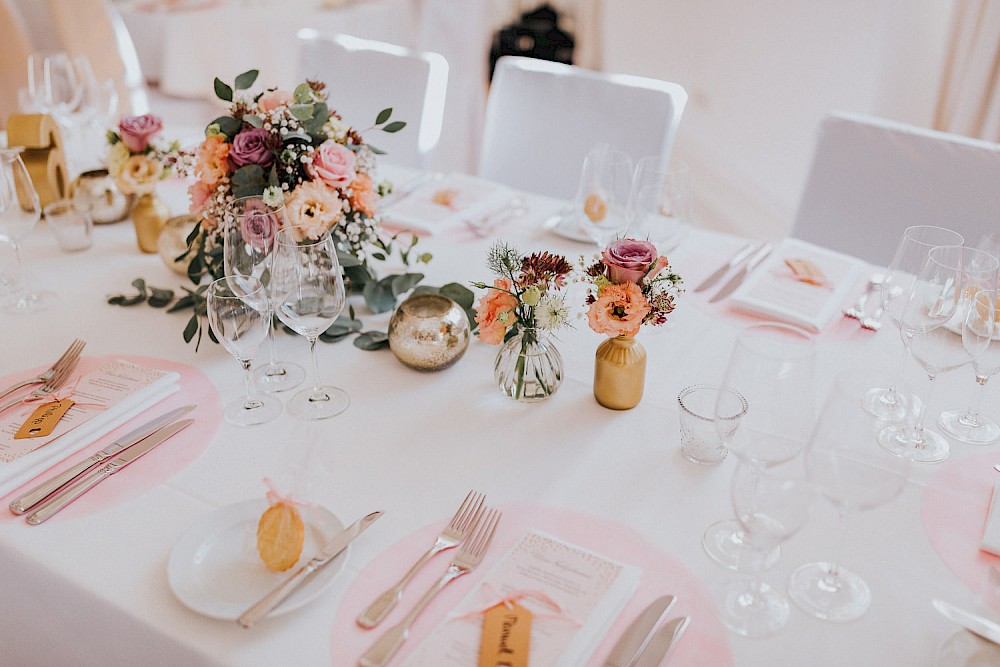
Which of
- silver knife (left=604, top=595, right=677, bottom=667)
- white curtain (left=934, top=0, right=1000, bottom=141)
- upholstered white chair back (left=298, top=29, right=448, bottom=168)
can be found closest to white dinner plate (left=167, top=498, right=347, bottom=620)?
silver knife (left=604, top=595, right=677, bottom=667)

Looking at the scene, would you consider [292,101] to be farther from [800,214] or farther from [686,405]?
[800,214]

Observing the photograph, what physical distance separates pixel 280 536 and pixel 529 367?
1.47ft

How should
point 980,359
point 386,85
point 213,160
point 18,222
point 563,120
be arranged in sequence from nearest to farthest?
point 980,359, point 213,160, point 18,222, point 563,120, point 386,85

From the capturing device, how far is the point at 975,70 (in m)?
2.70

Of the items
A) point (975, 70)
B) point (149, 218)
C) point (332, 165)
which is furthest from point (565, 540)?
point (975, 70)

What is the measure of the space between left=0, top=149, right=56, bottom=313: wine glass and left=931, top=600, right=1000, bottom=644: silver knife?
4.72 ft

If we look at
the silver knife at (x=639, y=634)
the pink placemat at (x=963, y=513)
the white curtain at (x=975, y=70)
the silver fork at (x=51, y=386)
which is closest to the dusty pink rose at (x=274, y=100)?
the silver fork at (x=51, y=386)

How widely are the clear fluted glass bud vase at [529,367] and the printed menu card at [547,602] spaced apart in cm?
30

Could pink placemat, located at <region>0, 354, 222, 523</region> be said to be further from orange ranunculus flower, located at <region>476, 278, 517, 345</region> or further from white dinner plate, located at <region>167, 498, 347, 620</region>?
orange ranunculus flower, located at <region>476, 278, 517, 345</region>

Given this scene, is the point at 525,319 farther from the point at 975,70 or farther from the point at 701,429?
the point at 975,70

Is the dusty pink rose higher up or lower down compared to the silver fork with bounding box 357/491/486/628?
higher up

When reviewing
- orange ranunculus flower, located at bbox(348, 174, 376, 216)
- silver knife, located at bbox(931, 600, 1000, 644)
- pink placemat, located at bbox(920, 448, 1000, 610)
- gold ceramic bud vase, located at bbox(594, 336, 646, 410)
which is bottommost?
silver knife, located at bbox(931, 600, 1000, 644)

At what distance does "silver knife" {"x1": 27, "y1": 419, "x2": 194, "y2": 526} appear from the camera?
0.99 m

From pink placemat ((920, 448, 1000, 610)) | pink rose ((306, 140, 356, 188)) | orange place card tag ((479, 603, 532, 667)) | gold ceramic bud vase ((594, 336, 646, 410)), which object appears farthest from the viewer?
pink rose ((306, 140, 356, 188))
